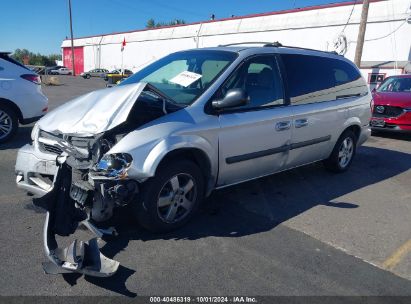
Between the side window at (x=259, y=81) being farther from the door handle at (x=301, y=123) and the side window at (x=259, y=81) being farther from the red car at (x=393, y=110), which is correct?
the red car at (x=393, y=110)

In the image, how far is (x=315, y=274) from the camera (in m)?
3.07

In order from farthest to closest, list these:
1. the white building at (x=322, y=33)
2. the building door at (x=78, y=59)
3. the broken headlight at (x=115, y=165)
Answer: the building door at (x=78, y=59) < the white building at (x=322, y=33) < the broken headlight at (x=115, y=165)

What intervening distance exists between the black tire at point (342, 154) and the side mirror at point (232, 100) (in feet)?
8.46

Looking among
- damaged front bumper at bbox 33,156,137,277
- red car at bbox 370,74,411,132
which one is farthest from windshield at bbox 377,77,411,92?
damaged front bumper at bbox 33,156,137,277

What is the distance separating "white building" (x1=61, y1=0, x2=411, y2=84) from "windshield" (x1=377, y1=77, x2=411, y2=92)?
10.2 meters

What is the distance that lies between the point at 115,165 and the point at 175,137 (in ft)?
2.01

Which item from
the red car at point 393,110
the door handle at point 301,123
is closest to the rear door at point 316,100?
the door handle at point 301,123

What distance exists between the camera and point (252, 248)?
344 cm

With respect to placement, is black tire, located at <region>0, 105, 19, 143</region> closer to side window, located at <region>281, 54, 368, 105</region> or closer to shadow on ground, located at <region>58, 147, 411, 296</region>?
shadow on ground, located at <region>58, 147, 411, 296</region>

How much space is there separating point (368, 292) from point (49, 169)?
2.92 meters

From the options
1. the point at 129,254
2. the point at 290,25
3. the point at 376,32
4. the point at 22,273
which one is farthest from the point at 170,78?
the point at 290,25

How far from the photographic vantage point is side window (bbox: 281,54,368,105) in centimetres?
471

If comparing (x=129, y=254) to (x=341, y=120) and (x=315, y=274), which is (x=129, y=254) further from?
(x=341, y=120)

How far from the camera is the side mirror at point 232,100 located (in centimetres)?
368
